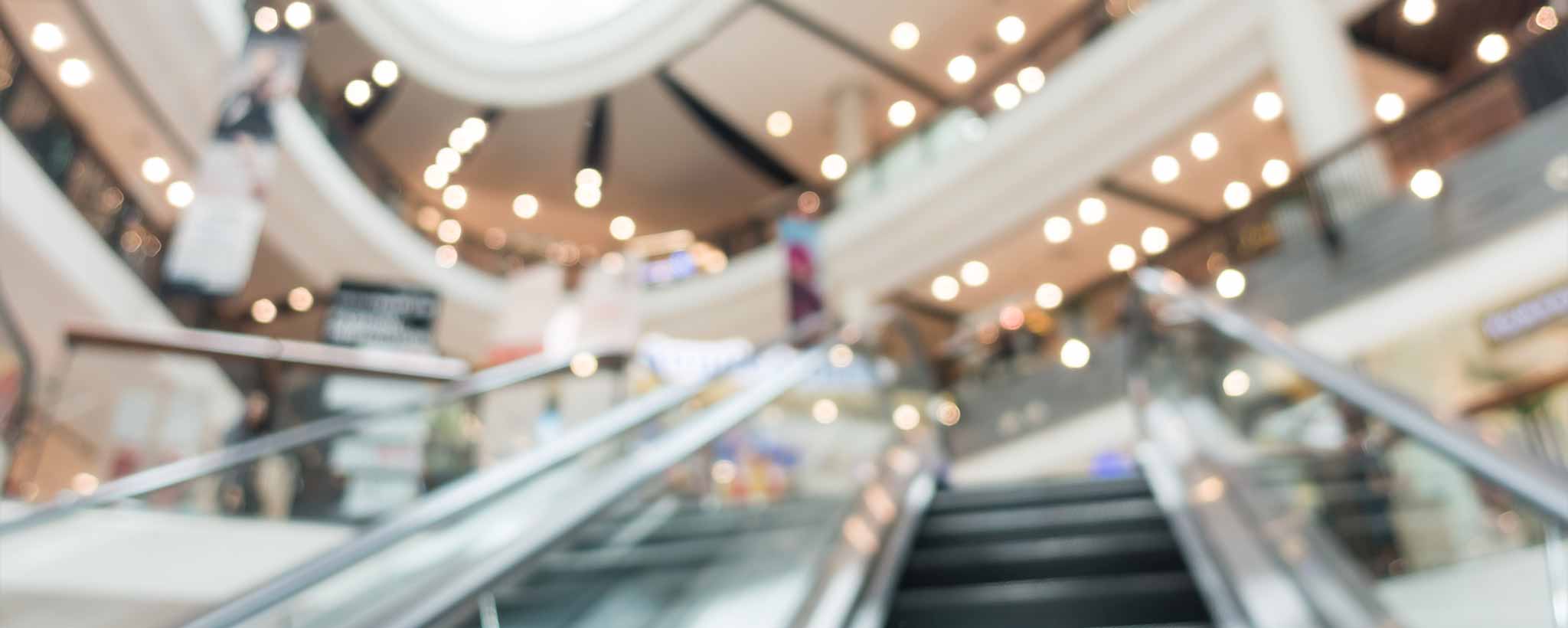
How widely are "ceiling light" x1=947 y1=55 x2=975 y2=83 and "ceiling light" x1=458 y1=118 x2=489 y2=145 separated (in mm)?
7017

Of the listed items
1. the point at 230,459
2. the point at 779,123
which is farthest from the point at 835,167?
the point at 230,459

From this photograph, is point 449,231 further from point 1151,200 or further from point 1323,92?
point 1323,92

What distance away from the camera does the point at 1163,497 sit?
3.52 m

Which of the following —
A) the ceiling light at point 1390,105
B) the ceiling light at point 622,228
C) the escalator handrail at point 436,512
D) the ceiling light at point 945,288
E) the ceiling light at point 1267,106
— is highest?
the ceiling light at point 622,228

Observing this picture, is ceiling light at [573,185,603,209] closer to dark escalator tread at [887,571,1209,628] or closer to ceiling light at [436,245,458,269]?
ceiling light at [436,245,458,269]

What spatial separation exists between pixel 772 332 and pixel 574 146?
16.1 feet

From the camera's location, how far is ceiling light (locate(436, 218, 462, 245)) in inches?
556

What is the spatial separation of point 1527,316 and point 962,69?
9.64 meters

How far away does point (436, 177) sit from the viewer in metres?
17.4

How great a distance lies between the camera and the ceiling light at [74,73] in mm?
9711

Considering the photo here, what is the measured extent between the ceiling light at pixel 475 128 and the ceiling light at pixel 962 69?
23.0 feet

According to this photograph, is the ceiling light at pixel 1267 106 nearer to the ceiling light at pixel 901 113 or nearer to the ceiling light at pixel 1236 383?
the ceiling light at pixel 901 113

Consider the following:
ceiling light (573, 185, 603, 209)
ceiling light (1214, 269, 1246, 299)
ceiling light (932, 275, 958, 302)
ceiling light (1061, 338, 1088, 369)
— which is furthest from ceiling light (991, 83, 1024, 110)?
ceiling light (573, 185, 603, 209)

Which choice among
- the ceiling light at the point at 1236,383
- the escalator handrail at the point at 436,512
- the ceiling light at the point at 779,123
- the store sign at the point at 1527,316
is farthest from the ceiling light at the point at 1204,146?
the escalator handrail at the point at 436,512
